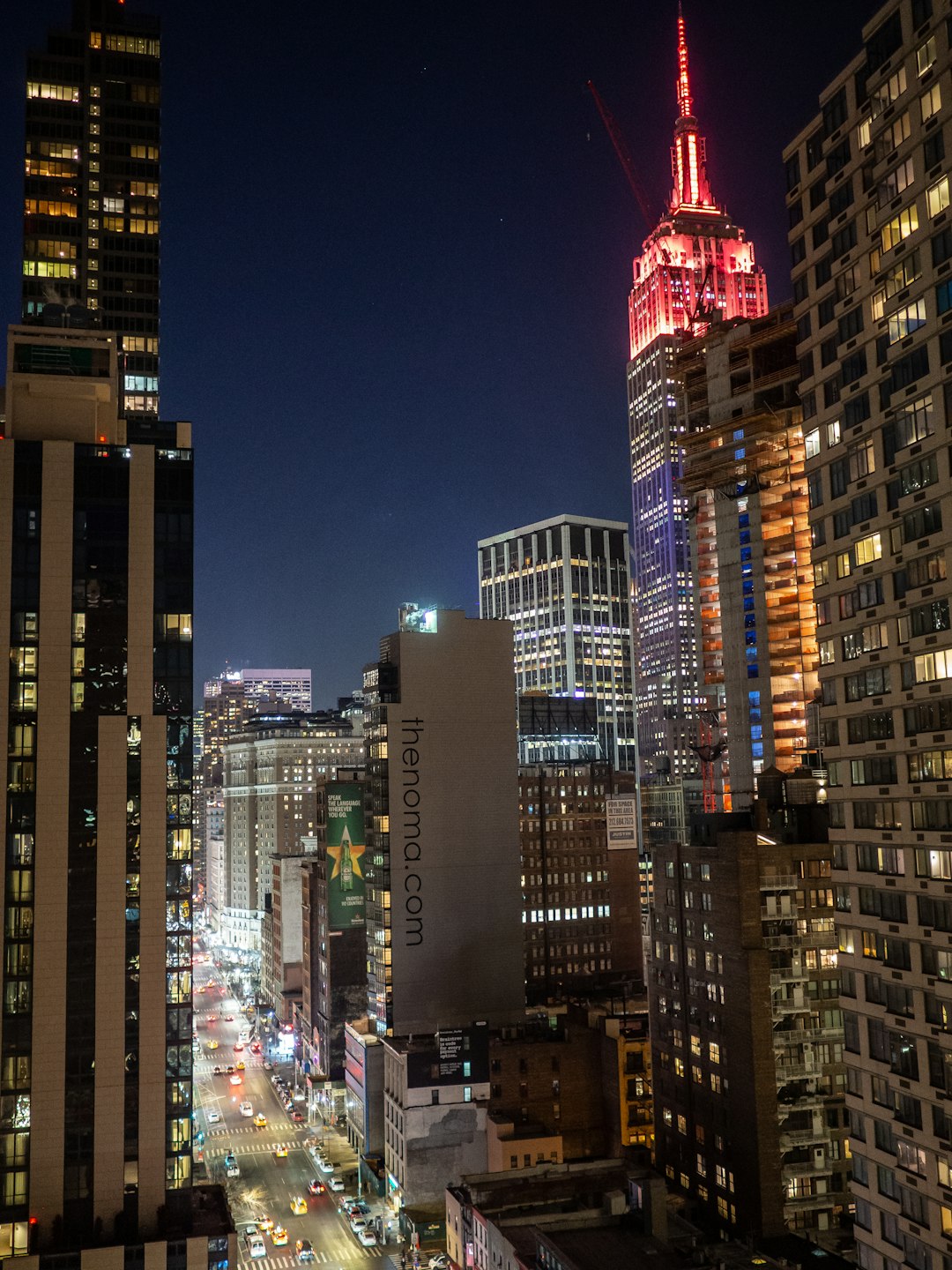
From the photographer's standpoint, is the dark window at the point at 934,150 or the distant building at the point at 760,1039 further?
the distant building at the point at 760,1039

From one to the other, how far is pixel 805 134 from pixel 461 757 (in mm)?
103729

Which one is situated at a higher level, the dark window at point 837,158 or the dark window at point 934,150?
the dark window at point 837,158

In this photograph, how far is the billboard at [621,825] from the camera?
589 feet

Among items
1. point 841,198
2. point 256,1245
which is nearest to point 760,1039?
point 256,1245

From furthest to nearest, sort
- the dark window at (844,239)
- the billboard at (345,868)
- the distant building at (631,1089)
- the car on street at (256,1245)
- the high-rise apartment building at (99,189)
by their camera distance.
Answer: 1. the billboard at (345,868)
2. the high-rise apartment building at (99,189)
3. the distant building at (631,1089)
4. the car on street at (256,1245)
5. the dark window at (844,239)

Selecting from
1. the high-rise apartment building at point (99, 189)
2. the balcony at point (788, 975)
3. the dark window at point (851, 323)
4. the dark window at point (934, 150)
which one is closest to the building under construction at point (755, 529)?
the balcony at point (788, 975)

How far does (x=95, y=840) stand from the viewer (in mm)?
79625

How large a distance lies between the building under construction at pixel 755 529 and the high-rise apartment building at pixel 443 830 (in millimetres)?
29455

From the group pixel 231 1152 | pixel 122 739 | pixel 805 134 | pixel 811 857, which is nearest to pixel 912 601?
pixel 805 134

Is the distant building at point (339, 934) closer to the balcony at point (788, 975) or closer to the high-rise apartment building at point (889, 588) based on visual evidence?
the balcony at point (788, 975)

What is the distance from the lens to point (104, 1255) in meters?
71.7

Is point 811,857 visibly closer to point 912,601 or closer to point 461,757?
point 912,601

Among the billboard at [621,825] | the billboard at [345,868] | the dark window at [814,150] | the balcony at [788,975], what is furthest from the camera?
the billboard at [621,825]

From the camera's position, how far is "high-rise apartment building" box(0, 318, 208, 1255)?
75.8m
